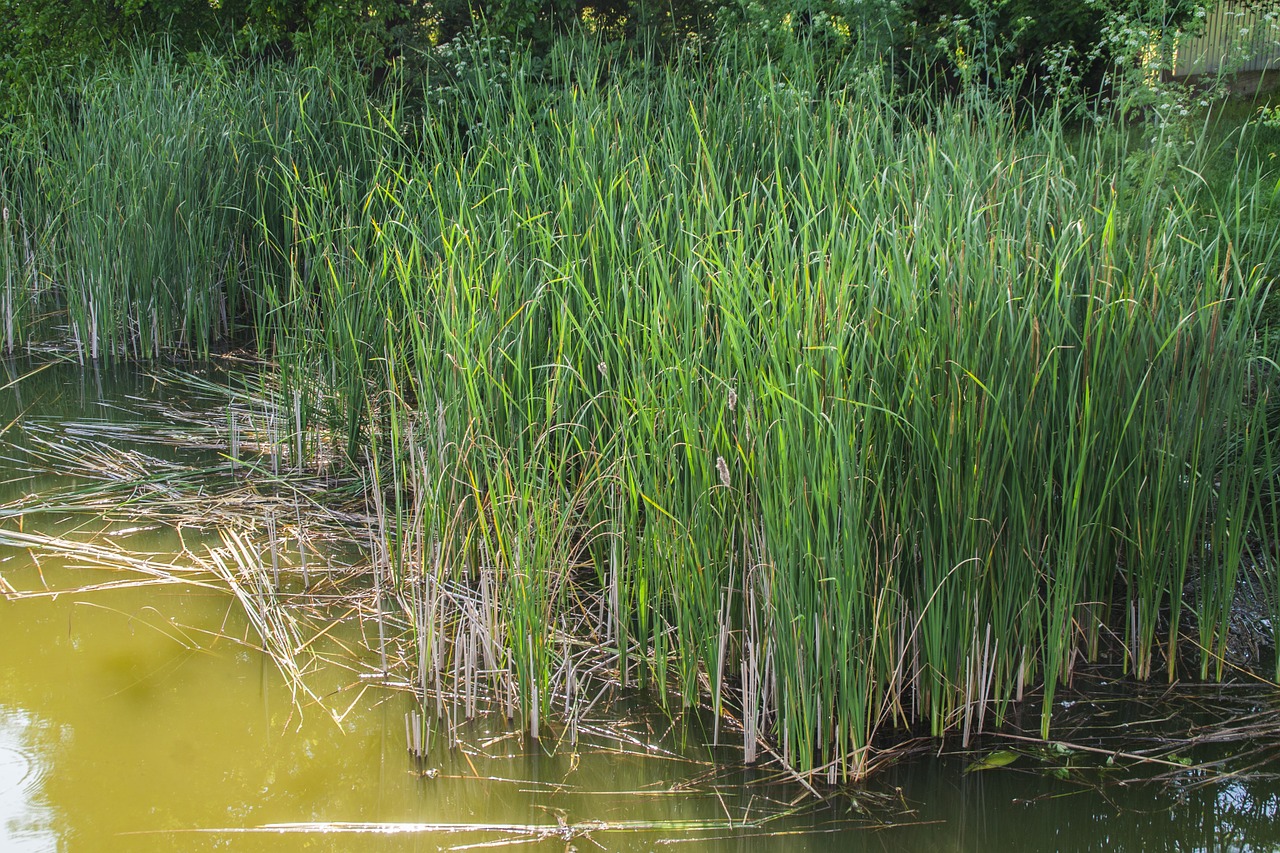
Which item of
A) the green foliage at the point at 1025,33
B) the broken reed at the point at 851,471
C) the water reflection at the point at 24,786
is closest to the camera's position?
the water reflection at the point at 24,786

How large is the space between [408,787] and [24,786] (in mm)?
803

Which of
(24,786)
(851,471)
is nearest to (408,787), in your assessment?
(24,786)

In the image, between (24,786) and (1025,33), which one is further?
(1025,33)

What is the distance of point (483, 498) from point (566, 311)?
58 cm

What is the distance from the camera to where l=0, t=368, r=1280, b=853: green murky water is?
2.14 metres

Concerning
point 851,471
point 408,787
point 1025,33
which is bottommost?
point 408,787

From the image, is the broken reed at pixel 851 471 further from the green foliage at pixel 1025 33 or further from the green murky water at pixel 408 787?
the green foliage at pixel 1025 33

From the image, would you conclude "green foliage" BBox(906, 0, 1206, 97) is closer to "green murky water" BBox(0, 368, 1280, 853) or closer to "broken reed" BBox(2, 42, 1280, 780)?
"broken reed" BBox(2, 42, 1280, 780)

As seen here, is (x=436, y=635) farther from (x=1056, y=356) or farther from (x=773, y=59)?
(x=773, y=59)

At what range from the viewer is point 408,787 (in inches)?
90.3

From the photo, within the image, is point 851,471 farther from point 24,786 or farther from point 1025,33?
point 1025,33

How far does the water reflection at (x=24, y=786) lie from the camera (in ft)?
Result: 6.91

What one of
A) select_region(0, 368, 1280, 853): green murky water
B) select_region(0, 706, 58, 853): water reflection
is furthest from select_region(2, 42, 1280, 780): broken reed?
select_region(0, 706, 58, 853): water reflection

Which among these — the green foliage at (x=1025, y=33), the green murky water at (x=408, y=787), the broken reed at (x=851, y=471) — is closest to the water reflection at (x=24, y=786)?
the green murky water at (x=408, y=787)
